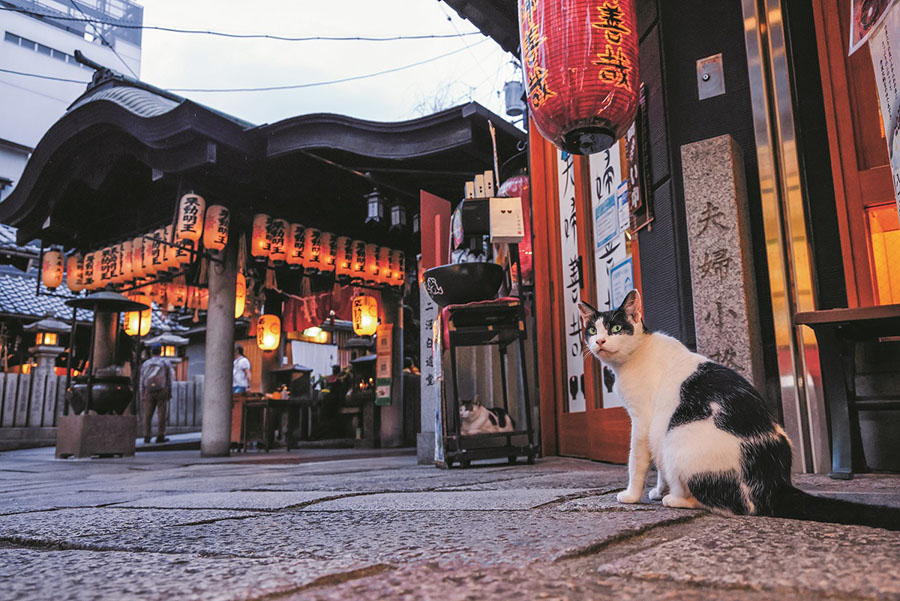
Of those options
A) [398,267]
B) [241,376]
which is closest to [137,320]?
[241,376]

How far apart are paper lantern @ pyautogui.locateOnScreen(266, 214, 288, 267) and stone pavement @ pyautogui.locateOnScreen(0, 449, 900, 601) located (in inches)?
304

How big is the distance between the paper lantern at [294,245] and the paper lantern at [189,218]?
1.35 metres

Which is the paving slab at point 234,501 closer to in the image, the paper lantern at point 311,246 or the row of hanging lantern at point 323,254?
the row of hanging lantern at point 323,254

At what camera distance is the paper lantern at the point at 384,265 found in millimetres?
11102

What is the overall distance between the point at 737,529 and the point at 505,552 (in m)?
0.59

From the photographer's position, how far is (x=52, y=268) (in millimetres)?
11305

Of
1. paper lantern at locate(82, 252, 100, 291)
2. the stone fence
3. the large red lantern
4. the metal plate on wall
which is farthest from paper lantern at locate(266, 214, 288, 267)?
the metal plate on wall

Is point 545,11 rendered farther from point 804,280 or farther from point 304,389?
point 304,389

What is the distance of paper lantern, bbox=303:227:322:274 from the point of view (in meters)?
9.95

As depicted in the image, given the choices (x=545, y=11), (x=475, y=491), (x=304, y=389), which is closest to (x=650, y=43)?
(x=545, y=11)

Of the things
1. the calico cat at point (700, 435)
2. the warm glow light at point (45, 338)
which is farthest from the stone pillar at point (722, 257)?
the warm glow light at point (45, 338)

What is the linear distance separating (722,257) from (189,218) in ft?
25.5

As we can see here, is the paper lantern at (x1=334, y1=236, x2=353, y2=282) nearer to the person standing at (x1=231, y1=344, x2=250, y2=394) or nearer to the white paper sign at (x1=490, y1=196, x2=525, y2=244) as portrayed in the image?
the person standing at (x1=231, y1=344, x2=250, y2=394)

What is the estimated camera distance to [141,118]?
8438mm
